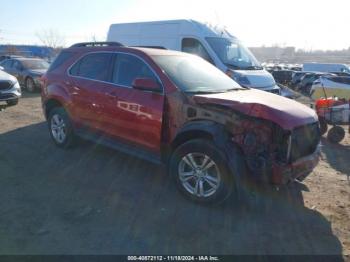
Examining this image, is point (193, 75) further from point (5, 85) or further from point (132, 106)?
point (5, 85)

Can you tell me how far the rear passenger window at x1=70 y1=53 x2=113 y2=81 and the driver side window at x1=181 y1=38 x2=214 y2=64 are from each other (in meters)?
4.69

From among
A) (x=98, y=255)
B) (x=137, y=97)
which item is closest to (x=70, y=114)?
(x=137, y=97)

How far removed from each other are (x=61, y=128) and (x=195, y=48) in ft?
17.2

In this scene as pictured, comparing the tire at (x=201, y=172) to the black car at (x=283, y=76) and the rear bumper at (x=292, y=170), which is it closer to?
A: the rear bumper at (x=292, y=170)

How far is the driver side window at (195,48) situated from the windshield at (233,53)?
0.27 meters

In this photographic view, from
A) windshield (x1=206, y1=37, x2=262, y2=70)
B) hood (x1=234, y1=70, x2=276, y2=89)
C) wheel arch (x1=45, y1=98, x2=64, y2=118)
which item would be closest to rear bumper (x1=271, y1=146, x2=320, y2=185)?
wheel arch (x1=45, y1=98, x2=64, y2=118)

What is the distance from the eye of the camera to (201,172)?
4.20 m

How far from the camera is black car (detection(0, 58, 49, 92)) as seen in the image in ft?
49.0

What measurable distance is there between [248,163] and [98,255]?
1.88m

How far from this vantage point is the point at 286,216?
4.11m

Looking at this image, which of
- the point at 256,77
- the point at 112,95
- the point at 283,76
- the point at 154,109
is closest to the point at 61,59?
the point at 112,95

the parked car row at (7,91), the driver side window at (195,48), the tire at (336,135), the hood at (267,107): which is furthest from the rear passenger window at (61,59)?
the tire at (336,135)

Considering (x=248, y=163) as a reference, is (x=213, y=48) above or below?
above

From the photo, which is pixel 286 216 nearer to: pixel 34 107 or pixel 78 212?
pixel 78 212
